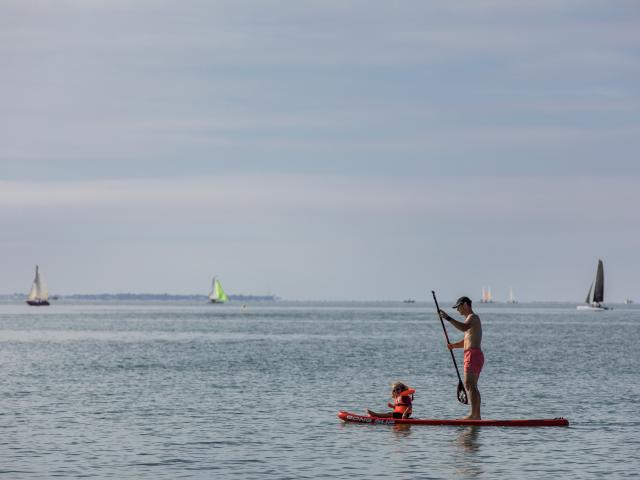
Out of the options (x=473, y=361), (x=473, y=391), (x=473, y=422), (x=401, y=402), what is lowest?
(x=473, y=422)

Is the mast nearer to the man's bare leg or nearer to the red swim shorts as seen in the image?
the man's bare leg

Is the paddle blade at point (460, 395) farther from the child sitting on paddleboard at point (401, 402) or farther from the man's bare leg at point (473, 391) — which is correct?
the child sitting on paddleboard at point (401, 402)

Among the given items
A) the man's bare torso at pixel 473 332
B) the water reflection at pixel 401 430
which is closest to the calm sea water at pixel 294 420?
the water reflection at pixel 401 430

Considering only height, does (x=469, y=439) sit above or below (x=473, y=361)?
below

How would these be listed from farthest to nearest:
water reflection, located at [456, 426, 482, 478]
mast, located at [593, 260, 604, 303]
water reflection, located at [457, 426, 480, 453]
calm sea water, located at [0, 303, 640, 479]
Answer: mast, located at [593, 260, 604, 303]
water reflection, located at [457, 426, 480, 453]
calm sea water, located at [0, 303, 640, 479]
water reflection, located at [456, 426, 482, 478]

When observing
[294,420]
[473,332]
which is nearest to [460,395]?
[473,332]

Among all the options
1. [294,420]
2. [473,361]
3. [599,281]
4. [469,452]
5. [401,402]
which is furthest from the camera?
[599,281]

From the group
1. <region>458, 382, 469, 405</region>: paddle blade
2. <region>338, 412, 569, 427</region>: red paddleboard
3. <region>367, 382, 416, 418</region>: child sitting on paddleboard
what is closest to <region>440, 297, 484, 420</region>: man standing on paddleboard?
<region>458, 382, 469, 405</region>: paddle blade

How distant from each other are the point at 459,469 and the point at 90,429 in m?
10.8

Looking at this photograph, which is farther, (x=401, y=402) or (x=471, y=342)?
(x=401, y=402)

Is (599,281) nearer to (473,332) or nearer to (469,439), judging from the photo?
(473,332)

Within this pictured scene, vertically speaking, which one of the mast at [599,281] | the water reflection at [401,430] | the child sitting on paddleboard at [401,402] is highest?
the mast at [599,281]

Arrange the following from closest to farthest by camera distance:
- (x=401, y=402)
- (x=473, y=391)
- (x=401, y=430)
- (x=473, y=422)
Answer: (x=473, y=391) < (x=401, y=430) < (x=473, y=422) < (x=401, y=402)

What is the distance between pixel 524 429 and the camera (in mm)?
27672
